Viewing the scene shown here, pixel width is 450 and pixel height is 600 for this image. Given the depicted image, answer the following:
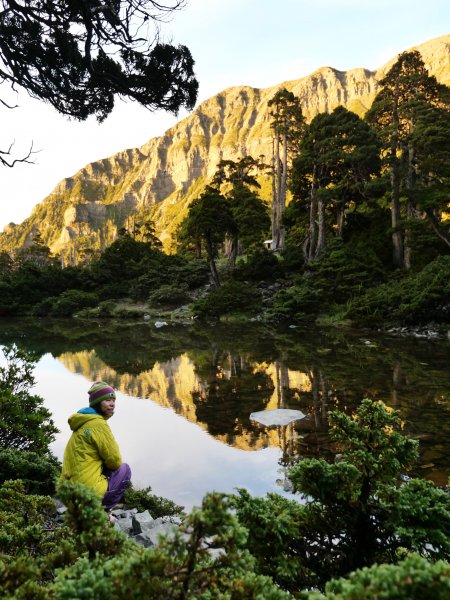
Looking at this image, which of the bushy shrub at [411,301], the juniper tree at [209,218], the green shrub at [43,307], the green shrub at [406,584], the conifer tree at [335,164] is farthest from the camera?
the green shrub at [43,307]

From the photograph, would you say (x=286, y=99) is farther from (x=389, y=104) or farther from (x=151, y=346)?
Answer: (x=151, y=346)

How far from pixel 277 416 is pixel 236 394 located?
6.34 feet

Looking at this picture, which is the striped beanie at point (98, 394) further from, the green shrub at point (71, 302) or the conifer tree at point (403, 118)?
the green shrub at point (71, 302)

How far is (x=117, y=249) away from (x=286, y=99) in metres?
22.2

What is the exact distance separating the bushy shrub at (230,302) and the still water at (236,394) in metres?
7.87

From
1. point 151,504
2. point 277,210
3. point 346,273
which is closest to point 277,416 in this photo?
point 151,504

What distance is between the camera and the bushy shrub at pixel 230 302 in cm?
2630

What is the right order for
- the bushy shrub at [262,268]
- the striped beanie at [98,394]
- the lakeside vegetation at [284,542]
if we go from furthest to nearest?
the bushy shrub at [262,268] < the striped beanie at [98,394] < the lakeside vegetation at [284,542]

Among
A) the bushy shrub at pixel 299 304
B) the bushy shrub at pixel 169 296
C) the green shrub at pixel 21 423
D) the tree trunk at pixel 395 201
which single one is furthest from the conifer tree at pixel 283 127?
the green shrub at pixel 21 423

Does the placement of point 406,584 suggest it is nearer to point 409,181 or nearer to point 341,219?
point 409,181

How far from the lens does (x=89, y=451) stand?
3.70m

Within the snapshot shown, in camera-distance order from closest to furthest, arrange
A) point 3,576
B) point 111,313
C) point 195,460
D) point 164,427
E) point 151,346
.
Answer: point 3,576 → point 195,460 → point 164,427 → point 151,346 → point 111,313

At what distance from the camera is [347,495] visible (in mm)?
2227

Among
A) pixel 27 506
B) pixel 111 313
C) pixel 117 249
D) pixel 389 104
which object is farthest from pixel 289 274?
pixel 27 506
